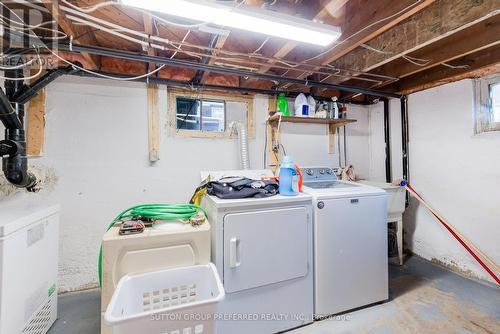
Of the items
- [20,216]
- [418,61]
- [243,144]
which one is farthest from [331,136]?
[20,216]

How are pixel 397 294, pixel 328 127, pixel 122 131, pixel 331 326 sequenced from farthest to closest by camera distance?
pixel 328 127 → pixel 122 131 → pixel 397 294 → pixel 331 326

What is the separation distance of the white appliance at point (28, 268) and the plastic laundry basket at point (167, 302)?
0.72 meters

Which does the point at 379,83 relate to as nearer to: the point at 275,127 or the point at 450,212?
the point at 275,127

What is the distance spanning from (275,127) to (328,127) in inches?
32.6

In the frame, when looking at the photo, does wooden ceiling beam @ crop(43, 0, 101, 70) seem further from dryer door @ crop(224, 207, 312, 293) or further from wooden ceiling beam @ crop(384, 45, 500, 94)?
wooden ceiling beam @ crop(384, 45, 500, 94)

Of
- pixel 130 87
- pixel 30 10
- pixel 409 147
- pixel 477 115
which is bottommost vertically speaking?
pixel 409 147

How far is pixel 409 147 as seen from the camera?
9.63 ft

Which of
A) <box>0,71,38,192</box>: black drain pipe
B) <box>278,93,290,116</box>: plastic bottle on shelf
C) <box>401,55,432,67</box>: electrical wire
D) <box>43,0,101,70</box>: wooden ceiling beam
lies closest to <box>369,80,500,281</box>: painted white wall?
<box>401,55,432,67</box>: electrical wire

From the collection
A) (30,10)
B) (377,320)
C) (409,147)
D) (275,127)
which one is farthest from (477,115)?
(30,10)

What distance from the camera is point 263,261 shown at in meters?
1.62

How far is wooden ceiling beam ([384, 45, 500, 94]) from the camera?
213 centimetres

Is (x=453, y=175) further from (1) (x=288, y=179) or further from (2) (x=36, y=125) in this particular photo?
(2) (x=36, y=125)

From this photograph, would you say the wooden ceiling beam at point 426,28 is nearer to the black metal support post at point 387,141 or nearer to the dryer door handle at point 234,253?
the black metal support post at point 387,141

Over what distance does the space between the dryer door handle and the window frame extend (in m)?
1.38
